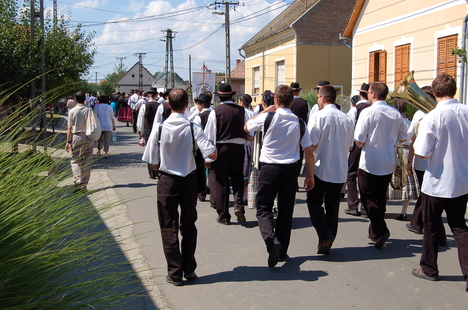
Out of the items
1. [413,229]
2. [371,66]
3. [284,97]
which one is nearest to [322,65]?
[371,66]

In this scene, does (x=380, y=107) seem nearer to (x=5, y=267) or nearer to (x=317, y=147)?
(x=317, y=147)

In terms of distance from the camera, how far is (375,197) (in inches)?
214

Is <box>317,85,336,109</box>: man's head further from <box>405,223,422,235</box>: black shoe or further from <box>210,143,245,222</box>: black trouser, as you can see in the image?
<box>405,223,422,235</box>: black shoe

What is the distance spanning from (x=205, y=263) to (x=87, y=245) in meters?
3.07

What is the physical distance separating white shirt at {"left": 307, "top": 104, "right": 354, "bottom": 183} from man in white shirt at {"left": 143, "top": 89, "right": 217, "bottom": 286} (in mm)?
1349

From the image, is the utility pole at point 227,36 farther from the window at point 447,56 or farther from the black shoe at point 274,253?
the black shoe at point 274,253

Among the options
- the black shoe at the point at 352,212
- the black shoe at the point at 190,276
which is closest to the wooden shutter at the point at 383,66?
the black shoe at the point at 352,212

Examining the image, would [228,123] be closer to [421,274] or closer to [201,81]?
[421,274]

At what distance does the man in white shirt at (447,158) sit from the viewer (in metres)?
4.22

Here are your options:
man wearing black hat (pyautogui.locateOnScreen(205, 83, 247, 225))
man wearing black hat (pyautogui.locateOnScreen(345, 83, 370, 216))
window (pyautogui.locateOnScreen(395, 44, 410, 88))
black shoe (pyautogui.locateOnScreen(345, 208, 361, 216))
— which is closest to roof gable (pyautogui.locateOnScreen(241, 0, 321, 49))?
window (pyautogui.locateOnScreen(395, 44, 410, 88))

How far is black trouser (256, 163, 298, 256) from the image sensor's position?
4863 millimetres

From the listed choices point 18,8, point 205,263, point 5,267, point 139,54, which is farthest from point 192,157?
point 139,54

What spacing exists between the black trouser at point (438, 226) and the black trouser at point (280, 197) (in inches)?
53.9

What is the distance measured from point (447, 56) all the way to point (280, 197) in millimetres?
10568
